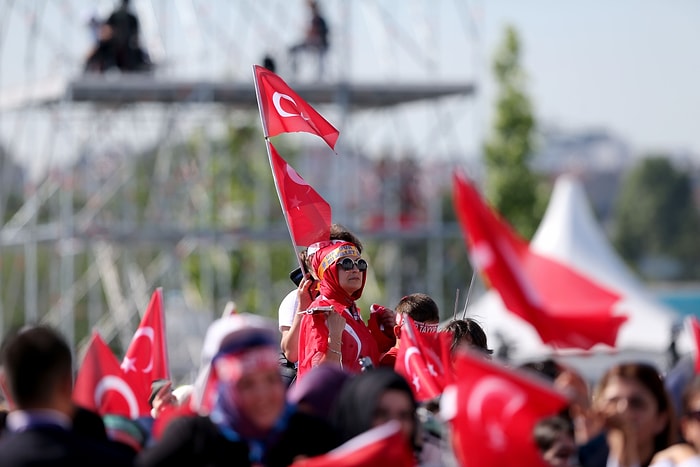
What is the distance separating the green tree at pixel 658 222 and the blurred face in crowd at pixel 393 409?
4898 inches

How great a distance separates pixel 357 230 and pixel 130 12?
7.10 metres

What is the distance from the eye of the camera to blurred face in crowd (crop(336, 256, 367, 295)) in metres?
8.69

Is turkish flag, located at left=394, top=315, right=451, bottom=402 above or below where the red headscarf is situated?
below

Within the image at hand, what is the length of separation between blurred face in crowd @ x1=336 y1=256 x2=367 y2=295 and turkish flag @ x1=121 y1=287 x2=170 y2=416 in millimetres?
1250

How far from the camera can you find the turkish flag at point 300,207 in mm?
9567

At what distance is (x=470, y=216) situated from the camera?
632 centimetres

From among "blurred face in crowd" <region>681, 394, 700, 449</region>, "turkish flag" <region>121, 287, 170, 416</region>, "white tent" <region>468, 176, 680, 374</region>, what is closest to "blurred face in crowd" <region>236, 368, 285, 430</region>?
"blurred face in crowd" <region>681, 394, 700, 449</region>

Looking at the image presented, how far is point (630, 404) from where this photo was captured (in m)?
6.21

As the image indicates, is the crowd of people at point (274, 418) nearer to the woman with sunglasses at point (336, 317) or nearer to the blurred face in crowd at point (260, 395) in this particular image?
the blurred face in crowd at point (260, 395)

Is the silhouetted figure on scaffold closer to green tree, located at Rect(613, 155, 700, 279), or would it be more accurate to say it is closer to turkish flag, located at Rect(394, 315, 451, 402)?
turkish flag, located at Rect(394, 315, 451, 402)

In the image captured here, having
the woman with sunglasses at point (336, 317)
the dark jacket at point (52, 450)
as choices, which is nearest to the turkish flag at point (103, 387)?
the woman with sunglasses at point (336, 317)

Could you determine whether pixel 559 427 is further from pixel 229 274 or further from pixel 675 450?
pixel 229 274

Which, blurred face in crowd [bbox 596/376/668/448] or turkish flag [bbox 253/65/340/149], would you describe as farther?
turkish flag [bbox 253/65/340/149]

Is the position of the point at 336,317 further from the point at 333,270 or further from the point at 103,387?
the point at 103,387
